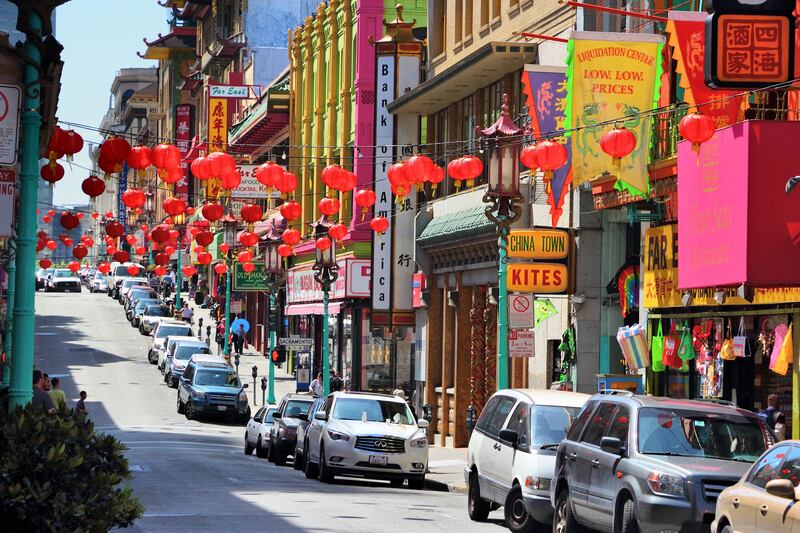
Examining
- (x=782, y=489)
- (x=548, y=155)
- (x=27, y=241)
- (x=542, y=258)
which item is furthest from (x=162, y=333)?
(x=782, y=489)

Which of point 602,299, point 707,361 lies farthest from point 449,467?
point 707,361

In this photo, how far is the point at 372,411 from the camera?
2945 cm

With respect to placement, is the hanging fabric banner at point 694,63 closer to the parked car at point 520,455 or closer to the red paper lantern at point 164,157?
the parked car at point 520,455

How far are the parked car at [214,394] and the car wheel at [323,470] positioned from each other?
23471mm

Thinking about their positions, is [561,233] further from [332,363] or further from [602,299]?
[332,363]

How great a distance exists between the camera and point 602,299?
33.0m

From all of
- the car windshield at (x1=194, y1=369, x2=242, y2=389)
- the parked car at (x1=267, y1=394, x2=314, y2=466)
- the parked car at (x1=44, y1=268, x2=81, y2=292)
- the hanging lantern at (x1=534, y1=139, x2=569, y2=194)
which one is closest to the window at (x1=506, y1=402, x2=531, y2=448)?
the hanging lantern at (x1=534, y1=139, x2=569, y2=194)

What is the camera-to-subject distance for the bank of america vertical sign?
47.7 meters

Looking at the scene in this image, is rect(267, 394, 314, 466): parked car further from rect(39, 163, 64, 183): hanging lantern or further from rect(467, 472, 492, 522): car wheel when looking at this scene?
rect(39, 163, 64, 183): hanging lantern

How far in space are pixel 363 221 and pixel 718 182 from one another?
28.2 m

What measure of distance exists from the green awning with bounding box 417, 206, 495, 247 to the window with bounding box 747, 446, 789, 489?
2238cm

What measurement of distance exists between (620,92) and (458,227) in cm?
1341

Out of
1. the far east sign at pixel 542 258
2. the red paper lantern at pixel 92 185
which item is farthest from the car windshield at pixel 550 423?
the far east sign at pixel 542 258

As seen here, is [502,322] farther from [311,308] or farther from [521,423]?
[311,308]
